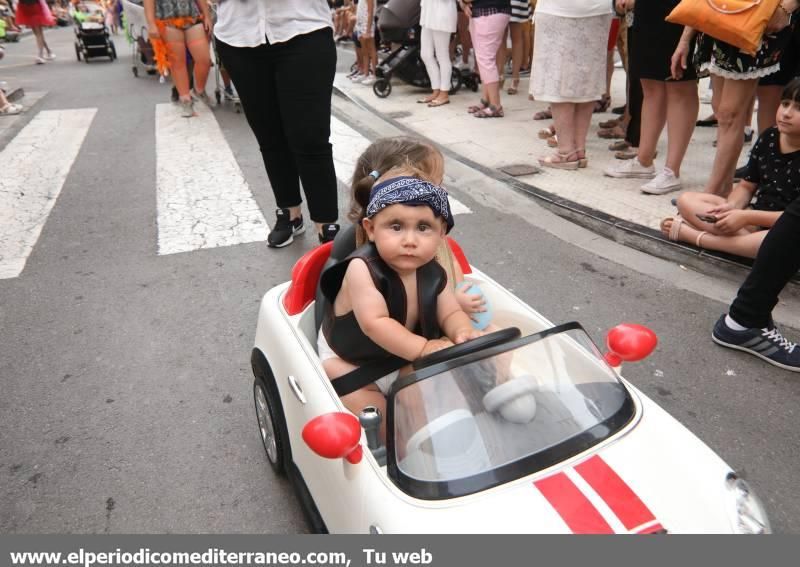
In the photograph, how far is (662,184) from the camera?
14.2 ft

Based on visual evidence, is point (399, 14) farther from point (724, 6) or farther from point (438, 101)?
point (724, 6)

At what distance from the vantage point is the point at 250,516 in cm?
197

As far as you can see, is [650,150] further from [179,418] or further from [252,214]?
[179,418]

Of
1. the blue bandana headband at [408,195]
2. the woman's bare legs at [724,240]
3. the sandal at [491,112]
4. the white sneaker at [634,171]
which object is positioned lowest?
the sandal at [491,112]

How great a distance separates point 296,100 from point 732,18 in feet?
7.61

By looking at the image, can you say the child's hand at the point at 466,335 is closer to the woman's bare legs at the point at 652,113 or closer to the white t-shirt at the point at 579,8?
the woman's bare legs at the point at 652,113

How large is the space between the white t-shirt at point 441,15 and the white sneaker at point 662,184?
353 centimetres

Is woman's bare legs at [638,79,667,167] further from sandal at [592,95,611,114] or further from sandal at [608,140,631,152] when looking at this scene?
sandal at [592,95,611,114]

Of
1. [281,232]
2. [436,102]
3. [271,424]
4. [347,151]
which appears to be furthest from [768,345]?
[436,102]

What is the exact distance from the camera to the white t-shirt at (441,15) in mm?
6855

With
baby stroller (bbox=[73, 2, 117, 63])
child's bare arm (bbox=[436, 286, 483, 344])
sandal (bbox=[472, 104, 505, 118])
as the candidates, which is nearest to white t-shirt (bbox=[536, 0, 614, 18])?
sandal (bbox=[472, 104, 505, 118])

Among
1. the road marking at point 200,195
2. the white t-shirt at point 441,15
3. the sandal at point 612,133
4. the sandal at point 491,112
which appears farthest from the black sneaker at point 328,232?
the white t-shirt at point 441,15
